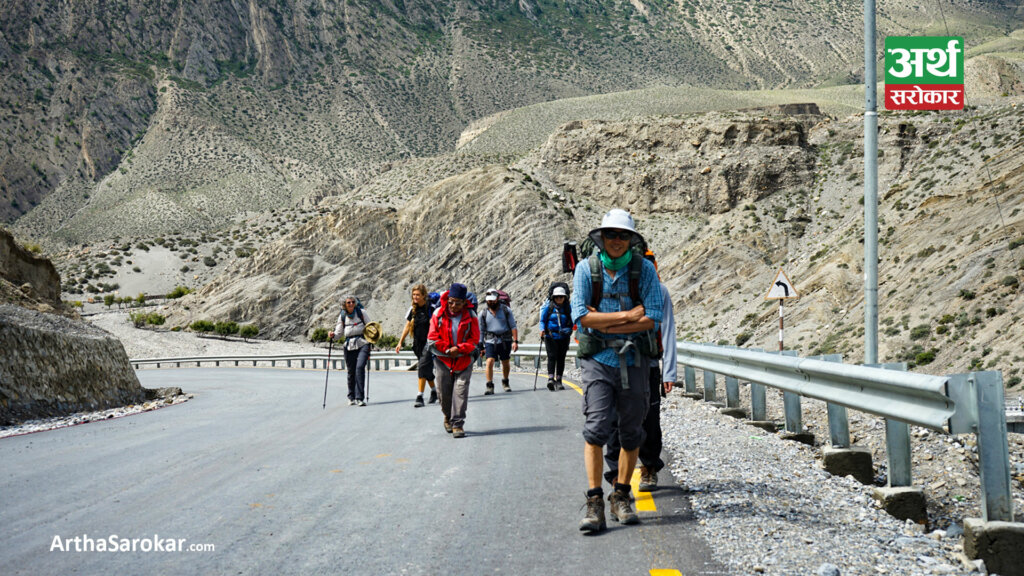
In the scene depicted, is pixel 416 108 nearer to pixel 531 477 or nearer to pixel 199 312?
pixel 199 312

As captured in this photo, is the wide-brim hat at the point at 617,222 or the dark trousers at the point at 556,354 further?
the dark trousers at the point at 556,354

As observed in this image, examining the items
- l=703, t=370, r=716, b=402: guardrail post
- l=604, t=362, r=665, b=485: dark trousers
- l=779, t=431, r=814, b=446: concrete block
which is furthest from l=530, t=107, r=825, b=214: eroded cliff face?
l=604, t=362, r=665, b=485: dark trousers

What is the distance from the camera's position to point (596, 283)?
19.7 feet

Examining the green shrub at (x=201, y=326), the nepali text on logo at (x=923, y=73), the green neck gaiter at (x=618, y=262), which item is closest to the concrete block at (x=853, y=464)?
the green neck gaiter at (x=618, y=262)

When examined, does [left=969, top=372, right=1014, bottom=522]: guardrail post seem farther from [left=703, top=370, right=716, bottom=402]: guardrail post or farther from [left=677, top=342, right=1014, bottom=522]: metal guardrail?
[left=703, top=370, right=716, bottom=402]: guardrail post

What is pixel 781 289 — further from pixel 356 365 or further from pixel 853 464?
pixel 853 464

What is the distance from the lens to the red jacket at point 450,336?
11094 mm

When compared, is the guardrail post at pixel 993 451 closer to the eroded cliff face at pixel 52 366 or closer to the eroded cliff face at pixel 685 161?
the eroded cliff face at pixel 52 366

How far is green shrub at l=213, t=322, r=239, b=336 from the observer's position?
191 feet

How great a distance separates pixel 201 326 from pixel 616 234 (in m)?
57.6

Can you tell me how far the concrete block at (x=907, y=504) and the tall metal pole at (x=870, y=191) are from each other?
5.94 meters

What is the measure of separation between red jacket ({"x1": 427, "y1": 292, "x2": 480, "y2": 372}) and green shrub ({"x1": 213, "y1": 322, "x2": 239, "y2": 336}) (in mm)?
50316

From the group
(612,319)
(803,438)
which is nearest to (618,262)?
(612,319)

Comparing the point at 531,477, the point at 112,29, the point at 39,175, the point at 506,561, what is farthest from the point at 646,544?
the point at 112,29
